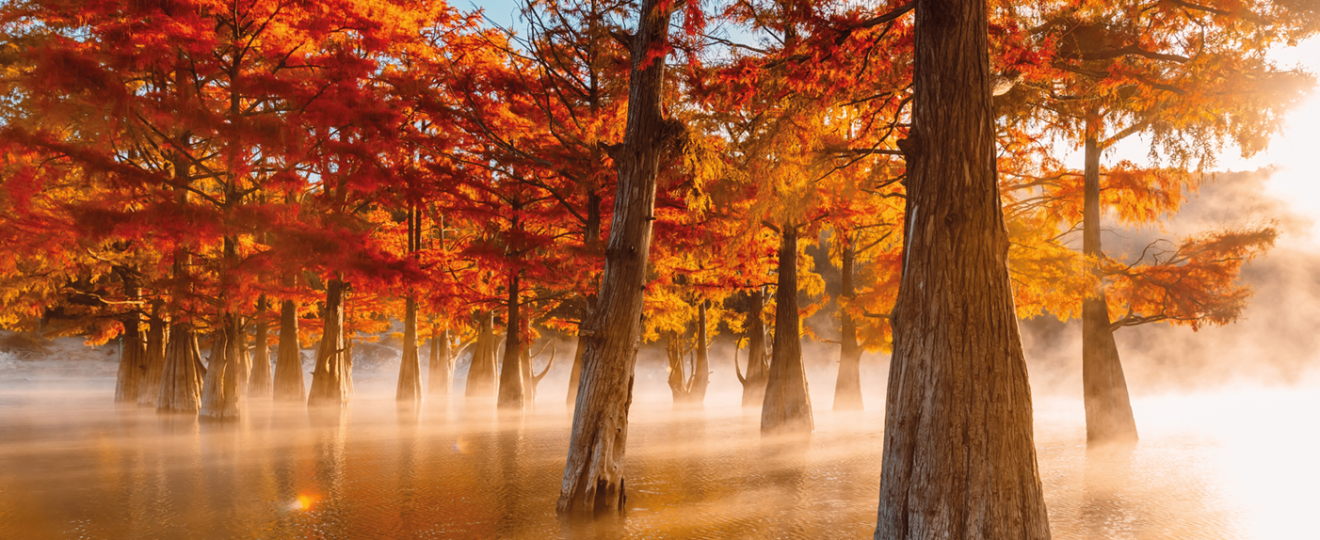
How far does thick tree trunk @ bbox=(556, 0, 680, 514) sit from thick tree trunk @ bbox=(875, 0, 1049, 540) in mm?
3368

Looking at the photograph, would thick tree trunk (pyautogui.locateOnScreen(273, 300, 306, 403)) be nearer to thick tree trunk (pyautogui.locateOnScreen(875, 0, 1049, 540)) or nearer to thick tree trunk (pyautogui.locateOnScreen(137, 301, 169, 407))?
thick tree trunk (pyautogui.locateOnScreen(137, 301, 169, 407))

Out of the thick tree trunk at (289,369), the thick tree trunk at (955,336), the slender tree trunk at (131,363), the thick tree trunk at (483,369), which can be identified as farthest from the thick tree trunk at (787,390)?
the slender tree trunk at (131,363)

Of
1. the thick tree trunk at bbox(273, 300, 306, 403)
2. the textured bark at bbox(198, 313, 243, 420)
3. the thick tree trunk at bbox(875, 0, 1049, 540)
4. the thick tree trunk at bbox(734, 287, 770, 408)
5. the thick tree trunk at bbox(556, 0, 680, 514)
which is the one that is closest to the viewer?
the thick tree trunk at bbox(875, 0, 1049, 540)

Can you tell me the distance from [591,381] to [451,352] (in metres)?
26.6

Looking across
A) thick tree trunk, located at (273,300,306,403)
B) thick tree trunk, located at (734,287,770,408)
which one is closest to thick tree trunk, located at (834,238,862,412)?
thick tree trunk, located at (734,287,770,408)

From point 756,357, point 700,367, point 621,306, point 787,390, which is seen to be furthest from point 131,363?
point 621,306

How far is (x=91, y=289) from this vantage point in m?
23.6

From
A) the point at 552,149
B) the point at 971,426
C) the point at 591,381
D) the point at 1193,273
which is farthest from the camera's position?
the point at 552,149

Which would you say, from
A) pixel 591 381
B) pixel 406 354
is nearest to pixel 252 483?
pixel 591 381

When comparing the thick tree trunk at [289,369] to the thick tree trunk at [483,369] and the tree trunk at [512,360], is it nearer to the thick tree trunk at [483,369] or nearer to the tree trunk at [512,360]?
the thick tree trunk at [483,369]

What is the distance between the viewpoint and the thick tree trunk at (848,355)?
22.5 metres

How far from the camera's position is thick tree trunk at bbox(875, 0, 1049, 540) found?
5262 millimetres

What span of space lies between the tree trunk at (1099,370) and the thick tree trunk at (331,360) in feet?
64.5

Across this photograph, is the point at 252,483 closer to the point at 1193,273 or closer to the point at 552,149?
the point at 552,149
